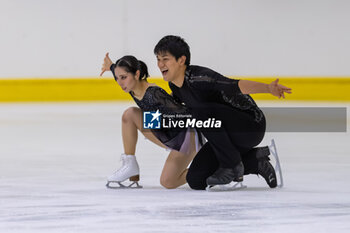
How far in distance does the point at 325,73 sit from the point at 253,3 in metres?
1.01

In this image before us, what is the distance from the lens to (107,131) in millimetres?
5418

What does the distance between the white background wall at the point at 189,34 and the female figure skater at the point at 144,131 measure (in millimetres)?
4536

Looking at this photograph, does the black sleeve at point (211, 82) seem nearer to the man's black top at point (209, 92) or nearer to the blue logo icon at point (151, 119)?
the man's black top at point (209, 92)

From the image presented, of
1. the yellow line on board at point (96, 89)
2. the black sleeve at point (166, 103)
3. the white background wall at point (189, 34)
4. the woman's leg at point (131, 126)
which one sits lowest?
the yellow line on board at point (96, 89)

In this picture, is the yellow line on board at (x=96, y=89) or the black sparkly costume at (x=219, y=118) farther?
the yellow line on board at (x=96, y=89)

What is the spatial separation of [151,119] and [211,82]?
334mm

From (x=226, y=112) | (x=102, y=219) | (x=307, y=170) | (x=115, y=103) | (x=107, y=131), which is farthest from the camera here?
(x=115, y=103)

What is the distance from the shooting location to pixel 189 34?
7.61m

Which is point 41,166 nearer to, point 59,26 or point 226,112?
point 226,112

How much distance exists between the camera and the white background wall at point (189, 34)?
25.0 ft

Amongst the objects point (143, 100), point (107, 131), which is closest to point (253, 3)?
point (107, 131)

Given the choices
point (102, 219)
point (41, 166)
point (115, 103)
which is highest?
point (102, 219)

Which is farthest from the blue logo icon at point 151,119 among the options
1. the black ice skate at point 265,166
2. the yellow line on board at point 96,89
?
the yellow line on board at point 96,89

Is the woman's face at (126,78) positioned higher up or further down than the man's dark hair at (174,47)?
further down
